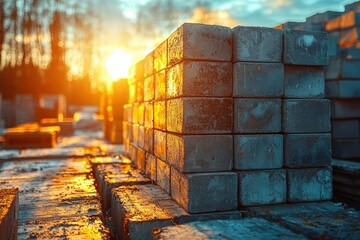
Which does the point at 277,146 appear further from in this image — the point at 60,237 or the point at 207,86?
the point at 60,237

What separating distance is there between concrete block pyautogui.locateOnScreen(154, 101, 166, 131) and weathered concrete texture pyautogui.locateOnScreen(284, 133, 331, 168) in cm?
139

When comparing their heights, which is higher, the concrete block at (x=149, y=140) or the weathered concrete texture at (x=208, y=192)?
the concrete block at (x=149, y=140)

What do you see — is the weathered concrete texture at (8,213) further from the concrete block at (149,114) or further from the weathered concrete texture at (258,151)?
the concrete block at (149,114)

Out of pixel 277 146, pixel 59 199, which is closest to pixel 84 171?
pixel 59 199

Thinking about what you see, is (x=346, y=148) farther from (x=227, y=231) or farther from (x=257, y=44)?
(x=227, y=231)

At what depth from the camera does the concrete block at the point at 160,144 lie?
14.1 ft

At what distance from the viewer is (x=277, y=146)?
376cm

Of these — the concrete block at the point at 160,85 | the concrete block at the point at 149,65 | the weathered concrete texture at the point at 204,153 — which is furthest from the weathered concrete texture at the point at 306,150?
the concrete block at the point at 149,65

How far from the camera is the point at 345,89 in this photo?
6.56m

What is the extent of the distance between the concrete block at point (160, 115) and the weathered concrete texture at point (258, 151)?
3.27 ft

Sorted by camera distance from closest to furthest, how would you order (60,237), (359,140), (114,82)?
(60,237) → (359,140) → (114,82)

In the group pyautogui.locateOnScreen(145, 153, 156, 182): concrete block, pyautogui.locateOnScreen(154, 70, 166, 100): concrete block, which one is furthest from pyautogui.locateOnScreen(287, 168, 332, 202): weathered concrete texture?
pyautogui.locateOnScreen(145, 153, 156, 182): concrete block

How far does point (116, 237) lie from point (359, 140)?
16.1 feet

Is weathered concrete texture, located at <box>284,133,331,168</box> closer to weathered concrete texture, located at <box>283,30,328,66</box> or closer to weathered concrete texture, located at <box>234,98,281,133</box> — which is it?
weathered concrete texture, located at <box>234,98,281,133</box>
